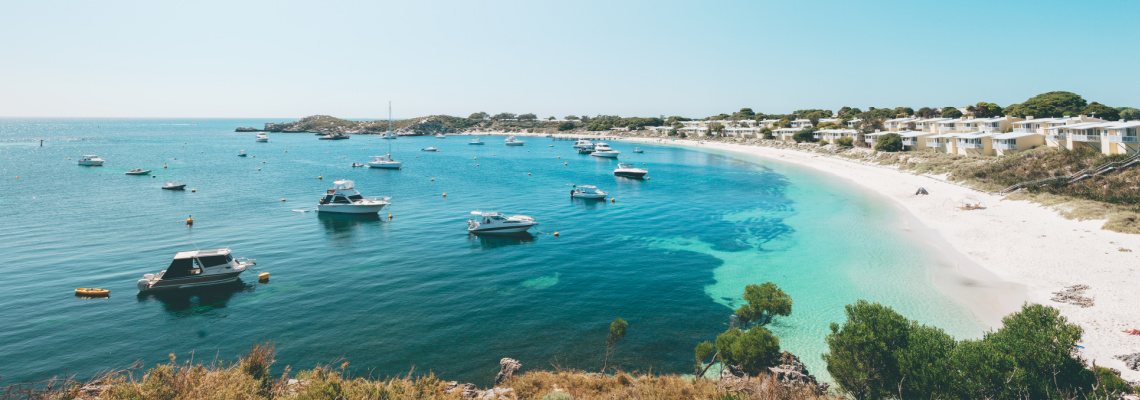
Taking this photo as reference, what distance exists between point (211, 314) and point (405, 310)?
38.4ft

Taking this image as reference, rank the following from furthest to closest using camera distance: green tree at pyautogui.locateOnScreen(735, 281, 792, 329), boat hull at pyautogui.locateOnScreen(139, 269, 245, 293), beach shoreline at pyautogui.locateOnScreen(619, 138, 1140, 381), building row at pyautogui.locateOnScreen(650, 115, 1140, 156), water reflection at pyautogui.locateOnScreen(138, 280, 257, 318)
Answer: building row at pyautogui.locateOnScreen(650, 115, 1140, 156), boat hull at pyautogui.locateOnScreen(139, 269, 245, 293), water reflection at pyautogui.locateOnScreen(138, 280, 257, 318), beach shoreline at pyautogui.locateOnScreen(619, 138, 1140, 381), green tree at pyautogui.locateOnScreen(735, 281, 792, 329)

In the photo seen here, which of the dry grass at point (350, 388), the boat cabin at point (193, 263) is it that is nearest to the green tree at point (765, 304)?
the dry grass at point (350, 388)

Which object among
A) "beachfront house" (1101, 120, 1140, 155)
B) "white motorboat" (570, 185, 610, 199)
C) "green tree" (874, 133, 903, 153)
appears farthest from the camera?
"green tree" (874, 133, 903, 153)

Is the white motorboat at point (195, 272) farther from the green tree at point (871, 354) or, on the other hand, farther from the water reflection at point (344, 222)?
the green tree at point (871, 354)

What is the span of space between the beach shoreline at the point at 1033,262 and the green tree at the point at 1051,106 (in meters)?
75.3

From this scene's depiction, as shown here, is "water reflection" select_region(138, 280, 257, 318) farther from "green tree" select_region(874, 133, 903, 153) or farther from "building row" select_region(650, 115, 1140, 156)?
"green tree" select_region(874, 133, 903, 153)

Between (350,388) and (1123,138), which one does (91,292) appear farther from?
(1123,138)

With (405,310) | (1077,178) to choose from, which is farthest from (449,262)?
(1077,178)

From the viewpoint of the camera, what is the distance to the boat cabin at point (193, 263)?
32531 millimetres

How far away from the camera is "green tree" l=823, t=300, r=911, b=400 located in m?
17.9

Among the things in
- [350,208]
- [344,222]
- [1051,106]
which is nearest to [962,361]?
[344,222]

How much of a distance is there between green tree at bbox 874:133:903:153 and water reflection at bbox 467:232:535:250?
9189cm

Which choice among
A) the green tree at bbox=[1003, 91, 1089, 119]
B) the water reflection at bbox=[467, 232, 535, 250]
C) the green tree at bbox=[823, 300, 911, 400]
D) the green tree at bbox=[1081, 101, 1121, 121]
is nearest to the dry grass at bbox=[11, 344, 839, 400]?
the green tree at bbox=[823, 300, 911, 400]

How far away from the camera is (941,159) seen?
85.0m
